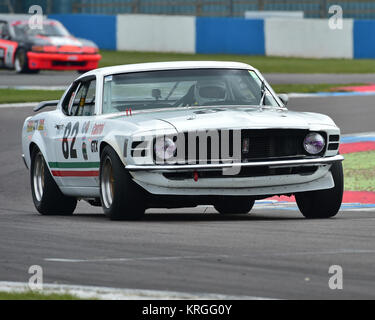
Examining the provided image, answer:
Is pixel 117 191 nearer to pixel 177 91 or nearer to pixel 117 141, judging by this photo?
pixel 117 141

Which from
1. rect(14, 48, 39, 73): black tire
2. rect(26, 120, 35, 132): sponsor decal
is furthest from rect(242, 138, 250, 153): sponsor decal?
rect(14, 48, 39, 73): black tire

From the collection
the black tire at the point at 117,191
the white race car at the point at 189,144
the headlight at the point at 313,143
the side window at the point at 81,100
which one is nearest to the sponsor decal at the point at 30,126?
the side window at the point at 81,100

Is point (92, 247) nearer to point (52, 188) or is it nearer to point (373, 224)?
point (373, 224)

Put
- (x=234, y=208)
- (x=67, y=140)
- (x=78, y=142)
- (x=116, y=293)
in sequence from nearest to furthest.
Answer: (x=116, y=293) < (x=78, y=142) < (x=67, y=140) < (x=234, y=208)

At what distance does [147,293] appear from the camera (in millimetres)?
5887

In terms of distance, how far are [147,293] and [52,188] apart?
5431 mm

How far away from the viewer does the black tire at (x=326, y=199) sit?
9.81 metres

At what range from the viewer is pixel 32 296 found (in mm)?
5969

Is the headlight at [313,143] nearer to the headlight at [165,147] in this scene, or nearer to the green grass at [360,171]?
the headlight at [165,147]

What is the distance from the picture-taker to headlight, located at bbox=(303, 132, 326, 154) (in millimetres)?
9516

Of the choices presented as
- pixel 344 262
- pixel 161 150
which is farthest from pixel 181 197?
pixel 344 262

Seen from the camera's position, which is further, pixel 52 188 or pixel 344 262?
pixel 52 188

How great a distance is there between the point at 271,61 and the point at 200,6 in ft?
26.3

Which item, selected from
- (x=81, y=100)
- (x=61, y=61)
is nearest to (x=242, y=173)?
(x=81, y=100)
